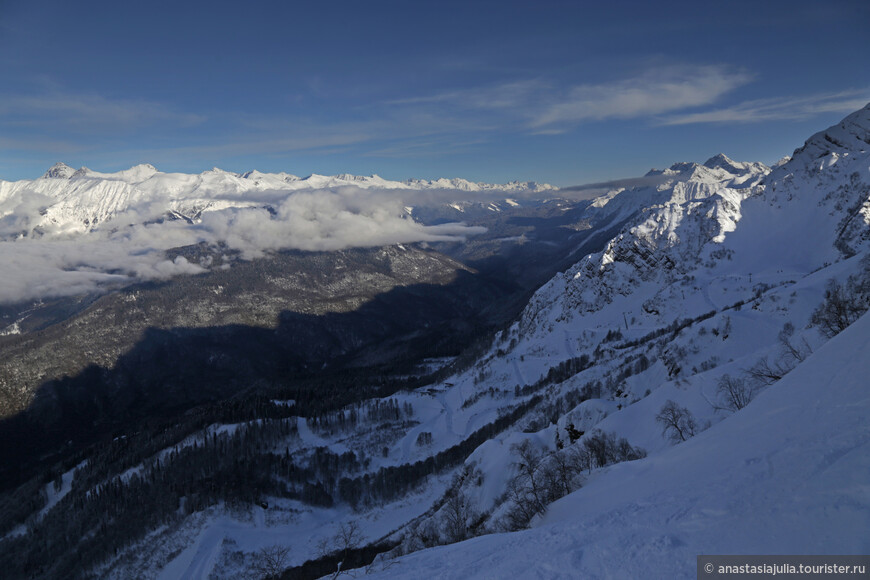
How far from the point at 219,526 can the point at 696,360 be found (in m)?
104

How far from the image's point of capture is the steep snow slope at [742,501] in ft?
44.9

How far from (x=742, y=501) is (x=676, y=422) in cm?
3269

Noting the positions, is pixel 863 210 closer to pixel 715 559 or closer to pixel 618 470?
pixel 618 470

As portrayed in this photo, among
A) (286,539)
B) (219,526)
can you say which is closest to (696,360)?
(286,539)

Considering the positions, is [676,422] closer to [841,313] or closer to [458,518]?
[841,313]

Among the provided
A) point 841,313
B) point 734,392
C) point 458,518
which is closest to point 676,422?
point 734,392

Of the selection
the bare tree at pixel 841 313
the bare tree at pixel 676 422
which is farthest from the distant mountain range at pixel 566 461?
the bare tree at pixel 841 313

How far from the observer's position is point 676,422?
45094 mm

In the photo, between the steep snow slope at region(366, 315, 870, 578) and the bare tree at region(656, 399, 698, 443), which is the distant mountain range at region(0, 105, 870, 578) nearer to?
the steep snow slope at region(366, 315, 870, 578)

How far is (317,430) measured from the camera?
5886 inches

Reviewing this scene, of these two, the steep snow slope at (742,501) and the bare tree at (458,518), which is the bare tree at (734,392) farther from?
the bare tree at (458,518)

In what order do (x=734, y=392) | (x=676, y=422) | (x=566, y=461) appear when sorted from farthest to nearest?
(x=566, y=461)
(x=676, y=422)
(x=734, y=392)

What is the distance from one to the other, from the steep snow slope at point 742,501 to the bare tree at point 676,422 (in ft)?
56.7

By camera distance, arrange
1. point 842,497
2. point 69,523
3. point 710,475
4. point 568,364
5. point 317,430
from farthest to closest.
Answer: point 568,364 < point 317,430 < point 69,523 < point 710,475 < point 842,497
